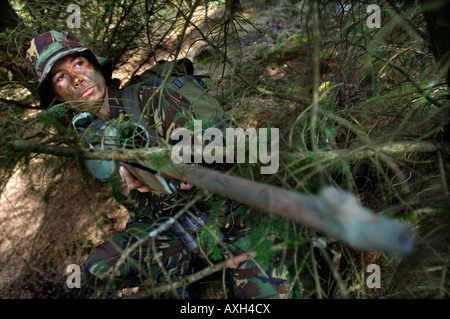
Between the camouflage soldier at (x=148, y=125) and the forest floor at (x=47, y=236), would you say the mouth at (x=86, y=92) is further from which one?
the forest floor at (x=47, y=236)

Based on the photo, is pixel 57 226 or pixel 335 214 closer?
pixel 335 214

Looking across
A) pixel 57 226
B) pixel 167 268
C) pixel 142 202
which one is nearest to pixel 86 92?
pixel 142 202

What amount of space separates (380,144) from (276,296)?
137 centimetres

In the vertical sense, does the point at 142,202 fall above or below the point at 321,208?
below

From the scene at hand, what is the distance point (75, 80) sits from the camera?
7.87 ft

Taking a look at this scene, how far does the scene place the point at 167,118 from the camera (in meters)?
2.28

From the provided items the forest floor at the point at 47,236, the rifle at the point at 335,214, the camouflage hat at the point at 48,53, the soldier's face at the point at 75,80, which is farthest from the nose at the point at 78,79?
the rifle at the point at 335,214

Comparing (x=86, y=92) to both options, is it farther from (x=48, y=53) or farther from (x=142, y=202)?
(x=142, y=202)

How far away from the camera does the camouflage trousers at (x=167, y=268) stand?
2078mm

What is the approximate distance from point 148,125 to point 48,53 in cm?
113

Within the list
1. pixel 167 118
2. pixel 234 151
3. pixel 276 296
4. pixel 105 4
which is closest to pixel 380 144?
pixel 234 151

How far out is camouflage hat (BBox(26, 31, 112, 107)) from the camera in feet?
7.67

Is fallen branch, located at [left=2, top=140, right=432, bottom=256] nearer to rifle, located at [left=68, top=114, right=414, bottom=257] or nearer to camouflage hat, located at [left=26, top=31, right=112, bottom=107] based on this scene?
rifle, located at [left=68, top=114, right=414, bottom=257]

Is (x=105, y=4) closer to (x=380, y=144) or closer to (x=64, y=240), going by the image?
(x=64, y=240)
